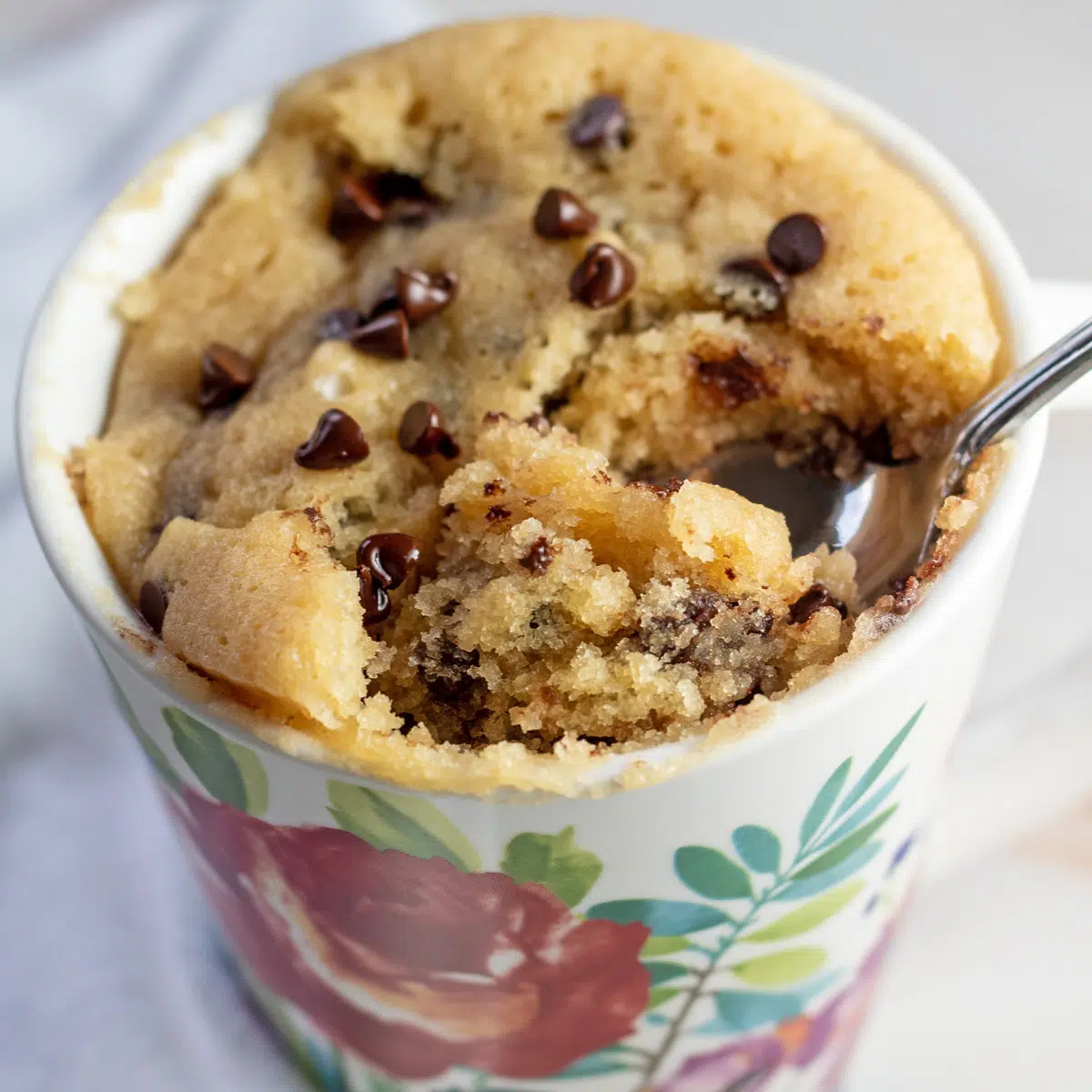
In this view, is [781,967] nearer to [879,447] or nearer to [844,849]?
[844,849]

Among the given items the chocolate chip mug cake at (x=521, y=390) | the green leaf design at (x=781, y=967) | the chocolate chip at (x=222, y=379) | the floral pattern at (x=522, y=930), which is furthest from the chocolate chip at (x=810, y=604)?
the chocolate chip at (x=222, y=379)

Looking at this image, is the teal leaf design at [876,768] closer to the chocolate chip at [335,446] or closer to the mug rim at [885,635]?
the mug rim at [885,635]

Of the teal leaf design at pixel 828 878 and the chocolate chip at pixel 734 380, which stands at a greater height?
the chocolate chip at pixel 734 380

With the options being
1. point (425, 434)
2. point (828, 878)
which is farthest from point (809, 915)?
point (425, 434)

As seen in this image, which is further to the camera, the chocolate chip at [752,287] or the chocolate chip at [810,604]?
the chocolate chip at [752,287]

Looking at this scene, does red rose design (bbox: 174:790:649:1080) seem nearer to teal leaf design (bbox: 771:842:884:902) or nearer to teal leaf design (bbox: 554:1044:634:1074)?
teal leaf design (bbox: 554:1044:634:1074)
